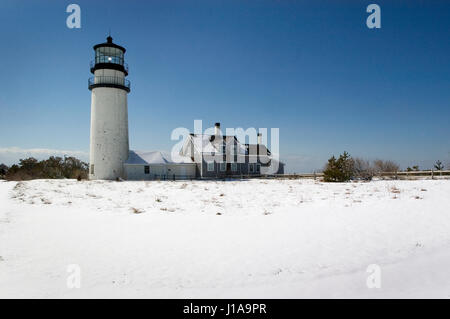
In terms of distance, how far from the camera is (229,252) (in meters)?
5.34

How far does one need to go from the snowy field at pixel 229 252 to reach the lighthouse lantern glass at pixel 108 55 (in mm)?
23968

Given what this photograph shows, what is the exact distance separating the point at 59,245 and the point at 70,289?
2306mm

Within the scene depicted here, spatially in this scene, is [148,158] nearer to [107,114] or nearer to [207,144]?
[107,114]

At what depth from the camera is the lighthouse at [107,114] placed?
27469 millimetres

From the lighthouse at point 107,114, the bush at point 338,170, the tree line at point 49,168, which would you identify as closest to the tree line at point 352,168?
the bush at point 338,170

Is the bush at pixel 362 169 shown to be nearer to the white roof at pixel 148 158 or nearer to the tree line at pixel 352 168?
the tree line at pixel 352 168

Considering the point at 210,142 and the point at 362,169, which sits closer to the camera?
the point at 362,169

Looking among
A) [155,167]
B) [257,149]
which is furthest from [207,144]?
[257,149]

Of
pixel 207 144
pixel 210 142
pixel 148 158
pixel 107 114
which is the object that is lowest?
pixel 148 158

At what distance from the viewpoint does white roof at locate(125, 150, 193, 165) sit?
29.5 meters

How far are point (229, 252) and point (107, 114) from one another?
88.4ft

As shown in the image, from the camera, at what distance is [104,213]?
9.28 meters
